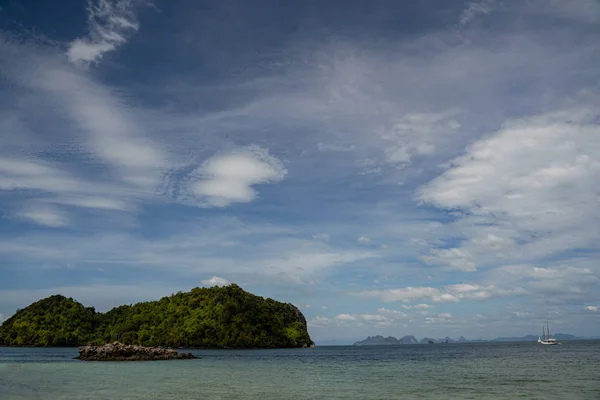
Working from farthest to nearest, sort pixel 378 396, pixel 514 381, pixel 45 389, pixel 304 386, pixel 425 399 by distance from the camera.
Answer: pixel 514 381 < pixel 304 386 < pixel 45 389 < pixel 378 396 < pixel 425 399

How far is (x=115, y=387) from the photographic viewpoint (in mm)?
45969

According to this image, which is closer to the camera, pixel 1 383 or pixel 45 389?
pixel 45 389

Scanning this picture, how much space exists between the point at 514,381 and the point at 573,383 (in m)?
5.70

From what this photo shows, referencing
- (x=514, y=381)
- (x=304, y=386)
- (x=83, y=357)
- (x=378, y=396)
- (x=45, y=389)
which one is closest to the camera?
(x=378, y=396)

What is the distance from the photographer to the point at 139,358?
10881 centimetres

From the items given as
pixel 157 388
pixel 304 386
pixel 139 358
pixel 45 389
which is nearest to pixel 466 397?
pixel 304 386

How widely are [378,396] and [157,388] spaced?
20800mm

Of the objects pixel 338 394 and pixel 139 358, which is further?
pixel 139 358

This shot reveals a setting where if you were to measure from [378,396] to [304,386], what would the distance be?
11.3 metres

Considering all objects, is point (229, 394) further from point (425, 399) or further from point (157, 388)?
point (425, 399)

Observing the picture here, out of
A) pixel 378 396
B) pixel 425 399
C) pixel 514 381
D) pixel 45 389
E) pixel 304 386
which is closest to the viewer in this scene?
pixel 425 399

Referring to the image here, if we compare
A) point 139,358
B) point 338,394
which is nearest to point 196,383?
point 338,394

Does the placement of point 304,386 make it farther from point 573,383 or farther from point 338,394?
point 573,383

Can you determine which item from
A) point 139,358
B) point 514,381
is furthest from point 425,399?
point 139,358
